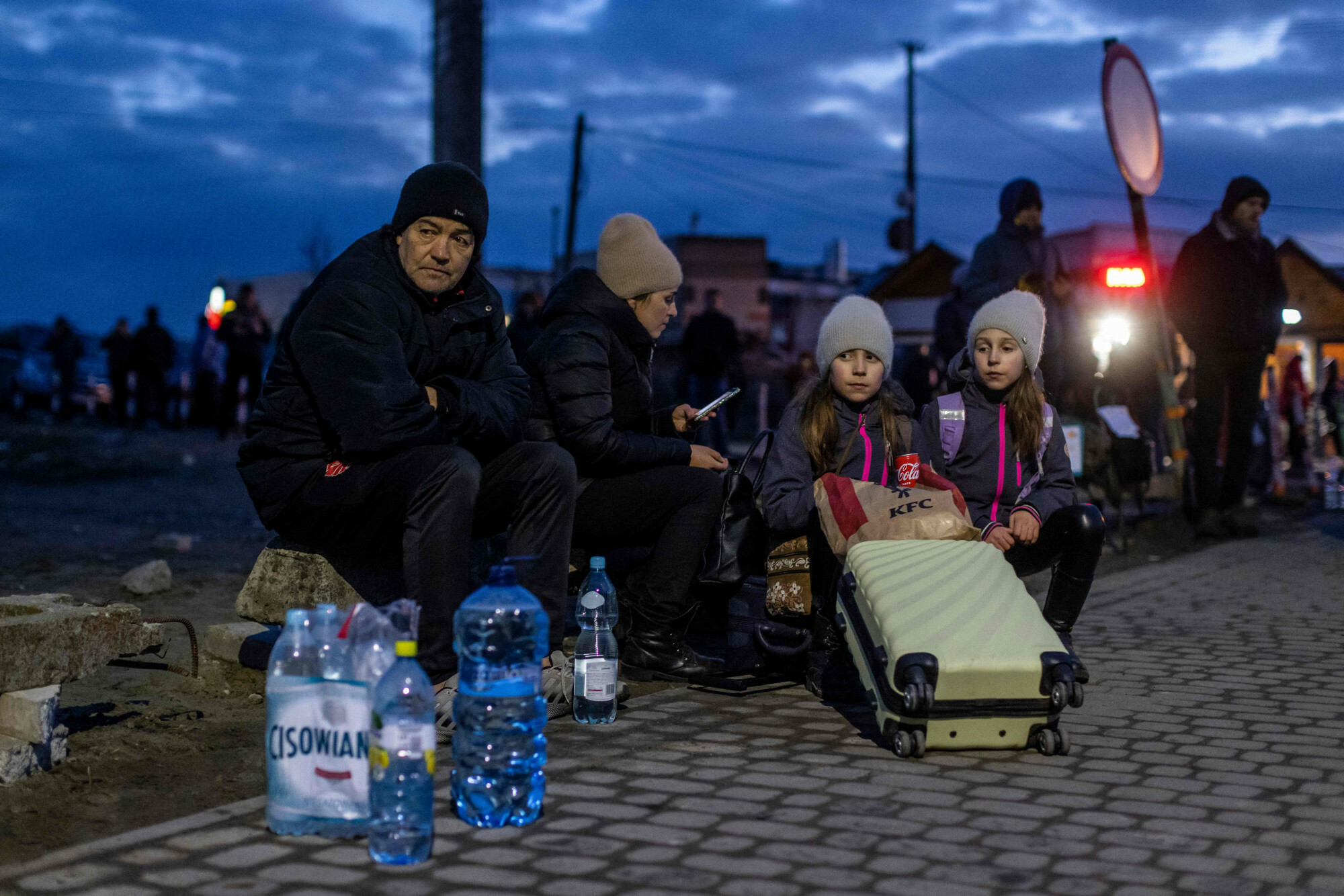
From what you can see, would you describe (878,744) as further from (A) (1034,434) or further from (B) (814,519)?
(A) (1034,434)

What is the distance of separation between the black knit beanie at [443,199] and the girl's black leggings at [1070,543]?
2.35 metres

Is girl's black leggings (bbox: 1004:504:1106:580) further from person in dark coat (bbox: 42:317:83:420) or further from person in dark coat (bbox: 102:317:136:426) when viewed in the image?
person in dark coat (bbox: 42:317:83:420)

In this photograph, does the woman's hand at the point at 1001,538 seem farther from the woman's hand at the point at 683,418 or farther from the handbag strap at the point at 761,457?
the woman's hand at the point at 683,418

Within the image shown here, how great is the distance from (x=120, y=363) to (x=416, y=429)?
2206cm

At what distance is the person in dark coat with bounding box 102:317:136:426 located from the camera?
24203 millimetres

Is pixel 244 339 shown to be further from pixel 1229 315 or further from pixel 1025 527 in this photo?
pixel 1025 527

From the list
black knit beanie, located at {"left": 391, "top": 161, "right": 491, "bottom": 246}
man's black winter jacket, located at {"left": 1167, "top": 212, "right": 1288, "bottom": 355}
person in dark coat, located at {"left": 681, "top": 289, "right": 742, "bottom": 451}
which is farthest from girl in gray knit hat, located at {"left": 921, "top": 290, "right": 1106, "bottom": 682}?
person in dark coat, located at {"left": 681, "top": 289, "right": 742, "bottom": 451}

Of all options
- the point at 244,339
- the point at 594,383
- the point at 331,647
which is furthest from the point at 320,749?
the point at 244,339

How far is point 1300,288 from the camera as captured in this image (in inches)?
1465

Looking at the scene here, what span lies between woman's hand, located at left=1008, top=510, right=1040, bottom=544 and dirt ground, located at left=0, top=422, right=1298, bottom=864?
61.6 inches

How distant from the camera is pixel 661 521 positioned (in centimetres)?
544

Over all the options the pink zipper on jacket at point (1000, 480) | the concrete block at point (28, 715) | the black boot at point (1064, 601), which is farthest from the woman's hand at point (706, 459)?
the concrete block at point (28, 715)

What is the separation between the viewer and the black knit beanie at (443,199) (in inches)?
187

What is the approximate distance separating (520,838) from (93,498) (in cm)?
1143
